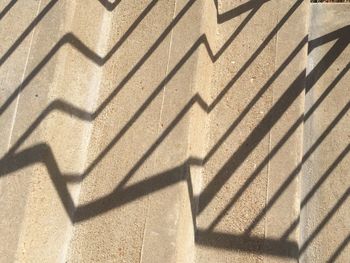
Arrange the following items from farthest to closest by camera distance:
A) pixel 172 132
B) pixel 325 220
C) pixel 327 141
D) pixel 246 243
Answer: pixel 327 141, pixel 325 220, pixel 246 243, pixel 172 132

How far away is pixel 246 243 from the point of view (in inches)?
116

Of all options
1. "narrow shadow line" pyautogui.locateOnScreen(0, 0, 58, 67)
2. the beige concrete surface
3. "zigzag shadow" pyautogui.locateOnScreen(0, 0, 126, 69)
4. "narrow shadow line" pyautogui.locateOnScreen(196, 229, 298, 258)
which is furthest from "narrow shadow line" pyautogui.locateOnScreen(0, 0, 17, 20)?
"narrow shadow line" pyautogui.locateOnScreen(196, 229, 298, 258)

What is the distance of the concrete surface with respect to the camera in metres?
2.68

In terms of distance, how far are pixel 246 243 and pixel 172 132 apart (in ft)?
2.97

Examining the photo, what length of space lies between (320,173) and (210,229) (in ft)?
2.92

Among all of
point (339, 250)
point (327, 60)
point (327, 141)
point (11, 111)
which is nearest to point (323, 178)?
point (327, 141)

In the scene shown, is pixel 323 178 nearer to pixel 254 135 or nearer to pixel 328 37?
pixel 254 135

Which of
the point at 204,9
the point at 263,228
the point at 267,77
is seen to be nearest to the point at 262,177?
the point at 263,228

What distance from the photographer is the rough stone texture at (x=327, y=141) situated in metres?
3.02

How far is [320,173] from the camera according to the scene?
10.3ft

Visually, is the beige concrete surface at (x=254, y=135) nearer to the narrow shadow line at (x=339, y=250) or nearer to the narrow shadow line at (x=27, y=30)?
the narrow shadow line at (x=339, y=250)

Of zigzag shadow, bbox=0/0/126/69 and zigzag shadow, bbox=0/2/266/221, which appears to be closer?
zigzag shadow, bbox=0/2/266/221

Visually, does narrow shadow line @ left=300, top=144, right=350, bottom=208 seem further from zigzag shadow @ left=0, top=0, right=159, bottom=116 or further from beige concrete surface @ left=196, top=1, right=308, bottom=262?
zigzag shadow @ left=0, top=0, right=159, bottom=116

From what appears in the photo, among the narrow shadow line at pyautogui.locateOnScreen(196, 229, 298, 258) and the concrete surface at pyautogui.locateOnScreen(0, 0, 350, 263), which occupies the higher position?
the concrete surface at pyautogui.locateOnScreen(0, 0, 350, 263)
